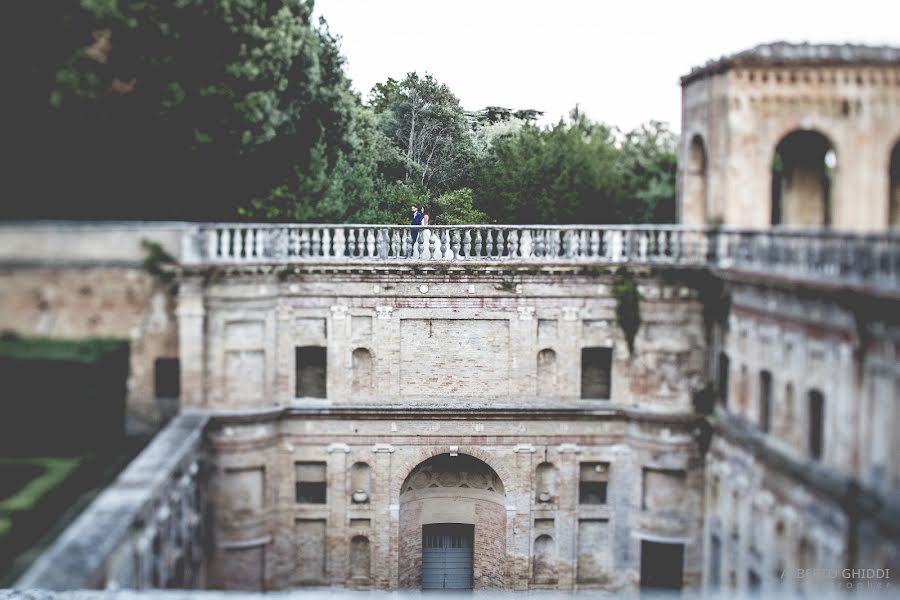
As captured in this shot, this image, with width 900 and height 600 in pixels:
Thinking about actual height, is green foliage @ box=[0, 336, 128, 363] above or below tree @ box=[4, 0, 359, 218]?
below

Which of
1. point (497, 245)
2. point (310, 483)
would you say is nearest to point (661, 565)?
point (497, 245)

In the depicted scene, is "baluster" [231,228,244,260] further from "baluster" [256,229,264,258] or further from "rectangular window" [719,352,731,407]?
"rectangular window" [719,352,731,407]

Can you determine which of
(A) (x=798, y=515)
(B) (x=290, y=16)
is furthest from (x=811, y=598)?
(B) (x=290, y=16)

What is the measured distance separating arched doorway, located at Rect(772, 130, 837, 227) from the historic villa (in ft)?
0.20

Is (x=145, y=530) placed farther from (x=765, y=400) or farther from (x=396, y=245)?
(x=765, y=400)

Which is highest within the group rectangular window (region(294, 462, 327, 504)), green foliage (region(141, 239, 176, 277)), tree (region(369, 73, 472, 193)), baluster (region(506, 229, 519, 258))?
tree (region(369, 73, 472, 193))

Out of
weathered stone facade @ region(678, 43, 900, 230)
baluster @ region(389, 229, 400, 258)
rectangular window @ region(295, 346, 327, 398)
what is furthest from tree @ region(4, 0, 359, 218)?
weathered stone facade @ region(678, 43, 900, 230)

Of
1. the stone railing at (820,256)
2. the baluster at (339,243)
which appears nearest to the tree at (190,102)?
the baluster at (339,243)

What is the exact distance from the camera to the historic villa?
24.1 m

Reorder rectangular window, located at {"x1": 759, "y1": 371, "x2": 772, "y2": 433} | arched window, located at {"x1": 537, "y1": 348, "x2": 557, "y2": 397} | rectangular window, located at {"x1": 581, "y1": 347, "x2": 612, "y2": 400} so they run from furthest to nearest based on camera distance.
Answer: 1. rectangular window, located at {"x1": 581, "y1": 347, "x2": 612, "y2": 400}
2. arched window, located at {"x1": 537, "y1": 348, "x2": 557, "y2": 397}
3. rectangular window, located at {"x1": 759, "y1": 371, "x2": 772, "y2": 433}

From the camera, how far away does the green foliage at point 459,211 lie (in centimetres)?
4556

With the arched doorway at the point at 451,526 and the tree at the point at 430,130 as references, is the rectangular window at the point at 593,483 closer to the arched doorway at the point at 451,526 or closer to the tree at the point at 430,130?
the arched doorway at the point at 451,526

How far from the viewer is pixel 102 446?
1588 cm

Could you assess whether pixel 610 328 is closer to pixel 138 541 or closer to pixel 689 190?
pixel 689 190
